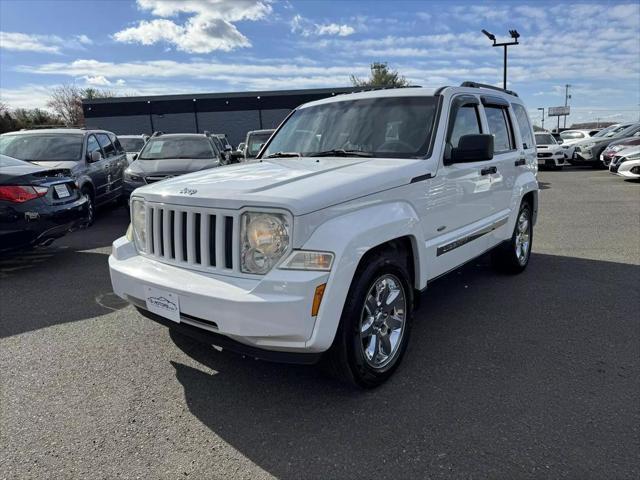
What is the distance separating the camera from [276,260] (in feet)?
8.79

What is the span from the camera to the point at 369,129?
159 inches

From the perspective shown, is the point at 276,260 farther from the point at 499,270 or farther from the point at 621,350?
the point at 499,270

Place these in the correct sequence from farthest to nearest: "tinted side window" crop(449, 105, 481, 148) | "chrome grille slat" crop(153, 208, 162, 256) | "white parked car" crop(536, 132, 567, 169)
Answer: "white parked car" crop(536, 132, 567, 169) → "tinted side window" crop(449, 105, 481, 148) → "chrome grille slat" crop(153, 208, 162, 256)

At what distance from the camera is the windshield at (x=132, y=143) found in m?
17.0

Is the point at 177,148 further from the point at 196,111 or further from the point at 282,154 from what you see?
the point at 196,111

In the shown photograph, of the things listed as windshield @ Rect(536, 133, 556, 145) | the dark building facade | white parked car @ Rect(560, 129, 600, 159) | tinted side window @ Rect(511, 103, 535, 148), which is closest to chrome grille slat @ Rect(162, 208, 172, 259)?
tinted side window @ Rect(511, 103, 535, 148)

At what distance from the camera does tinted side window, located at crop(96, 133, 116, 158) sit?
1022cm

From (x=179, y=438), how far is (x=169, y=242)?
1.18 meters

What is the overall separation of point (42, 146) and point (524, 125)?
26.8ft

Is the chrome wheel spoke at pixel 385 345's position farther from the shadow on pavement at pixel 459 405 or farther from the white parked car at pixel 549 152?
the white parked car at pixel 549 152

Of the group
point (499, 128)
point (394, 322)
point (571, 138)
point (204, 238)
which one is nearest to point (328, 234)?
point (204, 238)

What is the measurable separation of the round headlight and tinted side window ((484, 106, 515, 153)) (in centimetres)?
295

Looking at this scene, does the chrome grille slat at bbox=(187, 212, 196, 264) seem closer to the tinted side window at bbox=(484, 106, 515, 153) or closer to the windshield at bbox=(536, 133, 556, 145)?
the tinted side window at bbox=(484, 106, 515, 153)

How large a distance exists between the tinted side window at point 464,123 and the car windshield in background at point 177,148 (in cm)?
679
